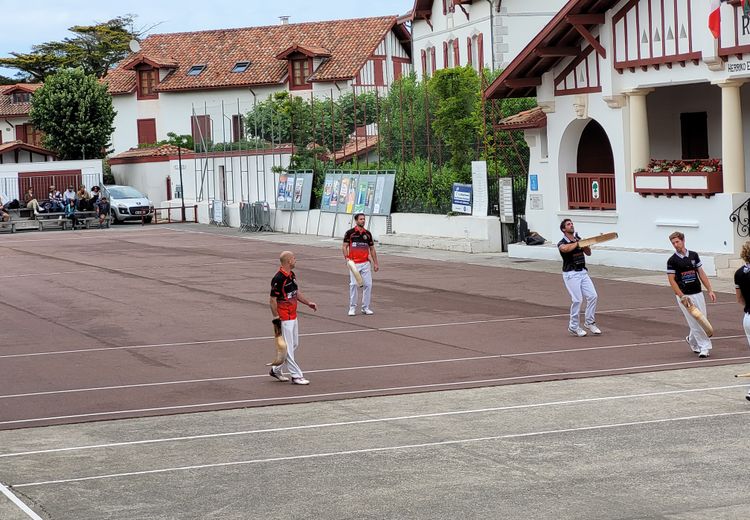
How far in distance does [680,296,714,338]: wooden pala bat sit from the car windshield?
1864 inches

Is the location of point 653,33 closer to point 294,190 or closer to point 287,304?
point 287,304

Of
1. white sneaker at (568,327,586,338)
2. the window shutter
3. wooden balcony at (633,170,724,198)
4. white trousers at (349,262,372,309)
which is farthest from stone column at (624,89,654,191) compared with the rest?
the window shutter

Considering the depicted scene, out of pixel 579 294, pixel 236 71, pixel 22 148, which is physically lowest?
pixel 579 294

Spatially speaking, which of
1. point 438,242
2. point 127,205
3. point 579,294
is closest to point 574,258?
point 579,294

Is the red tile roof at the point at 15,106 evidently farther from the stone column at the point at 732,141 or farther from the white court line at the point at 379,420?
the white court line at the point at 379,420

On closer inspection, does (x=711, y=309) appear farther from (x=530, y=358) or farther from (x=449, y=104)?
(x=449, y=104)

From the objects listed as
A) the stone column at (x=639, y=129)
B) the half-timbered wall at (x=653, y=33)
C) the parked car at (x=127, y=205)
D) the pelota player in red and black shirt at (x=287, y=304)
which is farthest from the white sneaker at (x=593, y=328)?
the parked car at (x=127, y=205)

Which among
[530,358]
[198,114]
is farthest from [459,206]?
[198,114]

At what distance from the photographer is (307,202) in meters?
49.4

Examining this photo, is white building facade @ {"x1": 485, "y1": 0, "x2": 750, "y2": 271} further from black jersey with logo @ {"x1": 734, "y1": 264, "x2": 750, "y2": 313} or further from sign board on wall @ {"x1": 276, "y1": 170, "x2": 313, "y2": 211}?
sign board on wall @ {"x1": 276, "y1": 170, "x2": 313, "y2": 211}

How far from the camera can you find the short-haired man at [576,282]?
20.0 m

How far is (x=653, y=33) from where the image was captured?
30297mm

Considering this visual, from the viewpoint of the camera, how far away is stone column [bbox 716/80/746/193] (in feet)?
92.3

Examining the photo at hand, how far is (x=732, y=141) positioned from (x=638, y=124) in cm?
344
